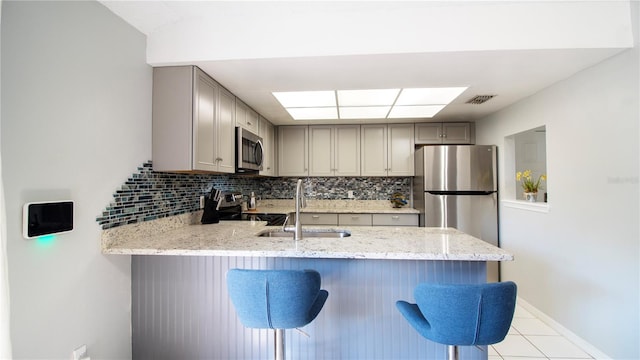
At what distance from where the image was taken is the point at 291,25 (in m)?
1.88

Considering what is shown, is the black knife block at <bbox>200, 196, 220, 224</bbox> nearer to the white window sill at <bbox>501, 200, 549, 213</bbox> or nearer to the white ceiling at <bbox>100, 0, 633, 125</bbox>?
the white ceiling at <bbox>100, 0, 633, 125</bbox>

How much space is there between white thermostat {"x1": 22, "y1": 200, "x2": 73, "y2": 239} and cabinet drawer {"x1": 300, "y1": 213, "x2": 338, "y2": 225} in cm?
271

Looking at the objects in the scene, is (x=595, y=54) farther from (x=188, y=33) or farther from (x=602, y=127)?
(x=188, y=33)

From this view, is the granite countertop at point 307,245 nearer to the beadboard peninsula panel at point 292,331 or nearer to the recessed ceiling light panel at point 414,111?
the beadboard peninsula panel at point 292,331

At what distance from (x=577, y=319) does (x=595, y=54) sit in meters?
1.97

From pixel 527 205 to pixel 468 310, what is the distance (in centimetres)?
225

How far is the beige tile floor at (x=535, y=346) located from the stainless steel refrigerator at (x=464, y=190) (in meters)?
1.01

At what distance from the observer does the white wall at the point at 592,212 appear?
1.85 meters

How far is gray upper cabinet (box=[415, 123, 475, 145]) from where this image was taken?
3.93 m

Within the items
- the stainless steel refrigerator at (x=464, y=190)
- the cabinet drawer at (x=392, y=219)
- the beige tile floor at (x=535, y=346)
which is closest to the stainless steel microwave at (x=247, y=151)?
the cabinet drawer at (x=392, y=219)

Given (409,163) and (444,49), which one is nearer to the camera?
(444,49)

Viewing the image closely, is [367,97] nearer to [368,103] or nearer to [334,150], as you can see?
[368,103]

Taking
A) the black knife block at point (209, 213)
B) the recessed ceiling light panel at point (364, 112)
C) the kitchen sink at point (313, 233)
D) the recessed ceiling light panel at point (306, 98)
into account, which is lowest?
the kitchen sink at point (313, 233)

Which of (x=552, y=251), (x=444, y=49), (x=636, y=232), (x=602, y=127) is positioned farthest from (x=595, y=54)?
(x=552, y=251)
